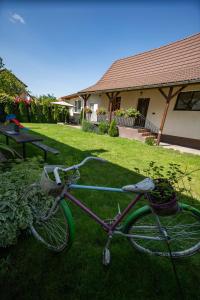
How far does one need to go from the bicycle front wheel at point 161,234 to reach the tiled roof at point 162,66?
710 centimetres

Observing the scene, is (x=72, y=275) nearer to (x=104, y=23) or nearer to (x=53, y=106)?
(x=104, y=23)

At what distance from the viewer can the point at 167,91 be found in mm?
9250

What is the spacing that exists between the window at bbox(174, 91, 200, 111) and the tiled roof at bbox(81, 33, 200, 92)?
1.21 meters

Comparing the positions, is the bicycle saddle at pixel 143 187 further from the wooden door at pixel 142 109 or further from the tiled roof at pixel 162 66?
the wooden door at pixel 142 109

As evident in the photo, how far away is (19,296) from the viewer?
1255 millimetres

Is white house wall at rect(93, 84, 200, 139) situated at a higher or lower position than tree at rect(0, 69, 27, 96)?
lower

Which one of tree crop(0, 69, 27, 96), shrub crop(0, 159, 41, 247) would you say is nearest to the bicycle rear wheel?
shrub crop(0, 159, 41, 247)

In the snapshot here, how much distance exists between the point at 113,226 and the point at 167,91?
32.1 feet

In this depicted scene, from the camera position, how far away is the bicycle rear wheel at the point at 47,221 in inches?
62.4

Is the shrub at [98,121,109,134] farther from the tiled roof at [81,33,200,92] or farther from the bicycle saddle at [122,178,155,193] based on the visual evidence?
the bicycle saddle at [122,178,155,193]

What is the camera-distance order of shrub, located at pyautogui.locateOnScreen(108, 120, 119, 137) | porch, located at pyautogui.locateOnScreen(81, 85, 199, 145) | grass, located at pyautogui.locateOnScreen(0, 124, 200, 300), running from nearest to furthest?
grass, located at pyautogui.locateOnScreen(0, 124, 200, 300) → porch, located at pyautogui.locateOnScreen(81, 85, 199, 145) → shrub, located at pyautogui.locateOnScreen(108, 120, 119, 137)

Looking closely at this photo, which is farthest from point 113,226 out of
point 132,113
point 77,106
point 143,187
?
point 77,106

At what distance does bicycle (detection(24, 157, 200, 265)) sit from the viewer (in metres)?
1.42

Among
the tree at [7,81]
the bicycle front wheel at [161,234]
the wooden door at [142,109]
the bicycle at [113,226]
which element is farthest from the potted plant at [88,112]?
the bicycle front wheel at [161,234]
